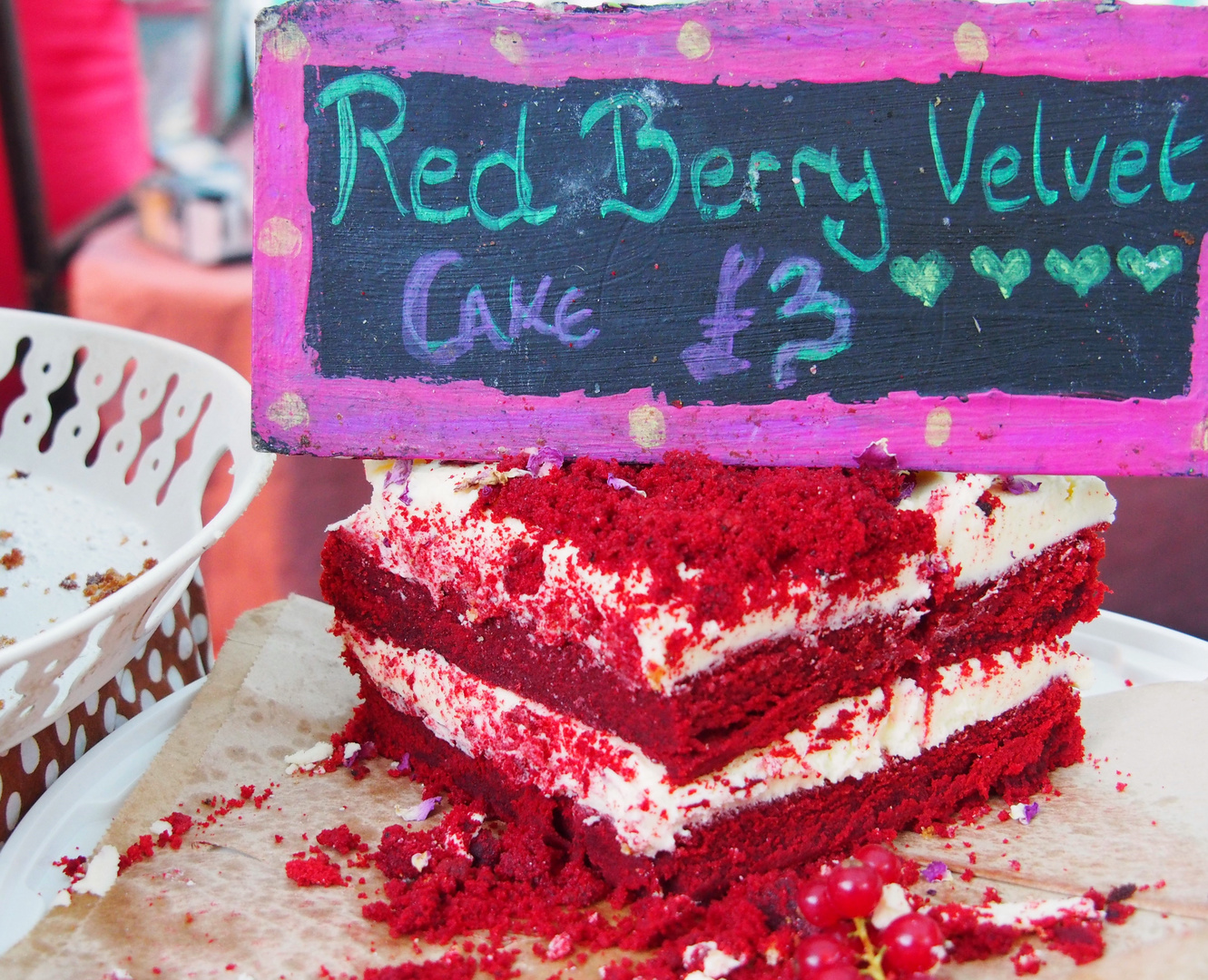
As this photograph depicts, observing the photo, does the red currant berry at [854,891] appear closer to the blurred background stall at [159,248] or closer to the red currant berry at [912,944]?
the red currant berry at [912,944]

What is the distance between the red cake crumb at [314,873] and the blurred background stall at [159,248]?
2700 millimetres

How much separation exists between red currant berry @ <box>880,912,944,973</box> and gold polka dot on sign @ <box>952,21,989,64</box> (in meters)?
1.29

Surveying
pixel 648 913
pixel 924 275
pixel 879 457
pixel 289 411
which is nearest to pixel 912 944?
pixel 648 913

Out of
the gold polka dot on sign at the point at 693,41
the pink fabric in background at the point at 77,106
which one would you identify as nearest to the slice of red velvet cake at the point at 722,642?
the gold polka dot on sign at the point at 693,41

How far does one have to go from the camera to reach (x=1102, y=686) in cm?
239

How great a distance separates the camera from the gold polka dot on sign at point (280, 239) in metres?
1.86

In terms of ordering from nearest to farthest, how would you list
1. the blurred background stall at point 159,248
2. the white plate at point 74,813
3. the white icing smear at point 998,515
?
the white plate at point 74,813 < the white icing smear at point 998,515 < the blurred background stall at point 159,248

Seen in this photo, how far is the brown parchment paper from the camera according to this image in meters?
1.63

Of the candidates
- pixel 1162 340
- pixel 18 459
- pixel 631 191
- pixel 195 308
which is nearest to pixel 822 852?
pixel 1162 340

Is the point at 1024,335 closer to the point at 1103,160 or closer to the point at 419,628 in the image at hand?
the point at 1103,160

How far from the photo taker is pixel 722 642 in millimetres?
1640

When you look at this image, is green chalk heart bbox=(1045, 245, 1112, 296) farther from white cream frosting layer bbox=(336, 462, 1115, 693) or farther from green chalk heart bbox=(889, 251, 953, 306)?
white cream frosting layer bbox=(336, 462, 1115, 693)

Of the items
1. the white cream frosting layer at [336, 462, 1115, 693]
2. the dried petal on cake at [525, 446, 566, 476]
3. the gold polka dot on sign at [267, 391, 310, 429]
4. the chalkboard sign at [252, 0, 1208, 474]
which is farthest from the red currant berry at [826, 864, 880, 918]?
the gold polka dot on sign at [267, 391, 310, 429]

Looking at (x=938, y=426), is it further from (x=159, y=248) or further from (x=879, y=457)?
(x=159, y=248)
